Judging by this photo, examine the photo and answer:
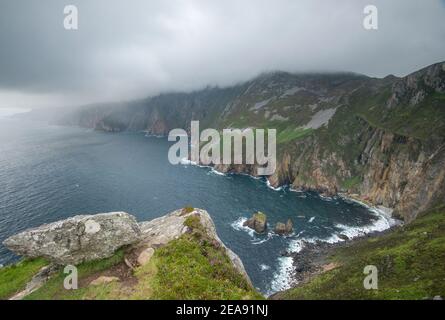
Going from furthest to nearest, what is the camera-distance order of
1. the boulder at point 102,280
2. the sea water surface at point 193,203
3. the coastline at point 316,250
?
the sea water surface at point 193,203 < the coastline at point 316,250 < the boulder at point 102,280

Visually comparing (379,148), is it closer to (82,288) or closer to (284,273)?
(284,273)

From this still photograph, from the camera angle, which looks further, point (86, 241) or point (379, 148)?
point (379, 148)

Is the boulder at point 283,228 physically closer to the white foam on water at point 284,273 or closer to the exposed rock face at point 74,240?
the white foam on water at point 284,273

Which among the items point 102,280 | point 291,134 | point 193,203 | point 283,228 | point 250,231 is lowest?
point 250,231

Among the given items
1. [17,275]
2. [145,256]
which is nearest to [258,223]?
[145,256]

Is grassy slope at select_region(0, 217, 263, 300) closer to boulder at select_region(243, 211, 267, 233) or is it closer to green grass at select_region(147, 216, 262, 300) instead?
green grass at select_region(147, 216, 262, 300)

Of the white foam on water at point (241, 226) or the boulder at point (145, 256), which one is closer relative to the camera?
the boulder at point (145, 256)

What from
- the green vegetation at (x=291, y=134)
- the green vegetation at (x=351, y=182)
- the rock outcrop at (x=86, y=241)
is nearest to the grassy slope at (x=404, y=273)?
the rock outcrop at (x=86, y=241)

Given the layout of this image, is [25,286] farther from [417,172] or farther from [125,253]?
[417,172]
